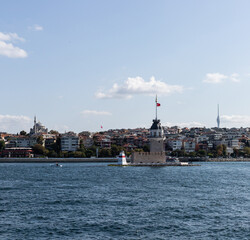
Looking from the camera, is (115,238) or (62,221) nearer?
(115,238)

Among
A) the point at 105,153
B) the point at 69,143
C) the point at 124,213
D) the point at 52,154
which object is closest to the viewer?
the point at 124,213

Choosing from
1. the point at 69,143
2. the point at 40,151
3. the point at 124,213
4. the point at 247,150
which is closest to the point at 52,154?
the point at 40,151

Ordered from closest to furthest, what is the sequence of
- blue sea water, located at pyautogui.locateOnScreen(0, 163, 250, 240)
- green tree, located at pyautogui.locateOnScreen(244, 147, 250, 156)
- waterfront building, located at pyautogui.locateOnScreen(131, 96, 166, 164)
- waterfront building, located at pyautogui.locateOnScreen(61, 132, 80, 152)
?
blue sea water, located at pyautogui.locateOnScreen(0, 163, 250, 240), waterfront building, located at pyautogui.locateOnScreen(131, 96, 166, 164), waterfront building, located at pyautogui.locateOnScreen(61, 132, 80, 152), green tree, located at pyautogui.locateOnScreen(244, 147, 250, 156)

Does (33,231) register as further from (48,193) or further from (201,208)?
(48,193)

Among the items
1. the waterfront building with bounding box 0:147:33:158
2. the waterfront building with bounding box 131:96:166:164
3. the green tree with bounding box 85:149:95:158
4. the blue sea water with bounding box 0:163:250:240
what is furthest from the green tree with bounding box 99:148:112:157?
the blue sea water with bounding box 0:163:250:240

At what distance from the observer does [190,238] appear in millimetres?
23891

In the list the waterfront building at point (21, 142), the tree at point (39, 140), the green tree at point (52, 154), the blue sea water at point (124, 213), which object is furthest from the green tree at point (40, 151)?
the blue sea water at point (124, 213)

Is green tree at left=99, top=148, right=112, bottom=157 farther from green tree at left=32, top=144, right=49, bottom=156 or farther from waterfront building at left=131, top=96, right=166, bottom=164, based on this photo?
waterfront building at left=131, top=96, right=166, bottom=164

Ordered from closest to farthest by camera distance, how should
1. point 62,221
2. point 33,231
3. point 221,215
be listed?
1. point 33,231
2. point 62,221
3. point 221,215

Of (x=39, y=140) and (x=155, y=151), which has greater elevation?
(x=39, y=140)

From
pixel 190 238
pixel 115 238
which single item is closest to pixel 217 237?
pixel 190 238

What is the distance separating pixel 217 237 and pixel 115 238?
18.6 feet

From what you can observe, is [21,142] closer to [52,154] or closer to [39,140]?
[39,140]

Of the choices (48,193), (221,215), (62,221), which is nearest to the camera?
(62,221)
